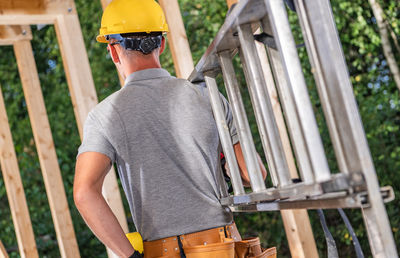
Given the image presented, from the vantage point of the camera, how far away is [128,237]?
1.94m

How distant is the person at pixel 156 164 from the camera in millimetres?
1880

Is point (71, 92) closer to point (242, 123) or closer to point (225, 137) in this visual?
point (225, 137)

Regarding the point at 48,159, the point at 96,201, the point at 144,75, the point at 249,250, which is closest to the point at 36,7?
the point at 48,159

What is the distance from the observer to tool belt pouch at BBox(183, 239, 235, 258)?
1855mm

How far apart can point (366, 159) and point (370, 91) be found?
302 inches

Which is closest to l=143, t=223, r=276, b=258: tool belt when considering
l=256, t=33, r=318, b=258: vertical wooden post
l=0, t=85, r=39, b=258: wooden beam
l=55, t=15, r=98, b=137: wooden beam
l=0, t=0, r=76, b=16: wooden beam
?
l=256, t=33, r=318, b=258: vertical wooden post

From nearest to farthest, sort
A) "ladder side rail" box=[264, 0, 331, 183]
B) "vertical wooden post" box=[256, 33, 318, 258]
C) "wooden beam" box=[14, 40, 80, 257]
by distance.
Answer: "ladder side rail" box=[264, 0, 331, 183]
"vertical wooden post" box=[256, 33, 318, 258]
"wooden beam" box=[14, 40, 80, 257]

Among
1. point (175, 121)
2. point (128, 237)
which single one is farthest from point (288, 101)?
point (128, 237)

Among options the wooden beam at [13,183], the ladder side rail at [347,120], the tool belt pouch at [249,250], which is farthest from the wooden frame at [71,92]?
the ladder side rail at [347,120]

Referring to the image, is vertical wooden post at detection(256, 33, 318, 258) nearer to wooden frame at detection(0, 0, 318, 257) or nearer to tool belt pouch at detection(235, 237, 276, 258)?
wooden frame at detection(0, 0, 318, 257)

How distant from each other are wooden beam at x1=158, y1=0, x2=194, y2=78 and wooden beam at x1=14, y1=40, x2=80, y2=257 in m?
2.16

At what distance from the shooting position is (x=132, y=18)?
2.18 meters

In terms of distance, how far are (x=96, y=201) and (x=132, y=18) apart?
2.56ft

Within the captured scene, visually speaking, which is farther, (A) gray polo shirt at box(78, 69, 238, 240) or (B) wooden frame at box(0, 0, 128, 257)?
(B) wooden frame at box(0, 0, 128, 257)
